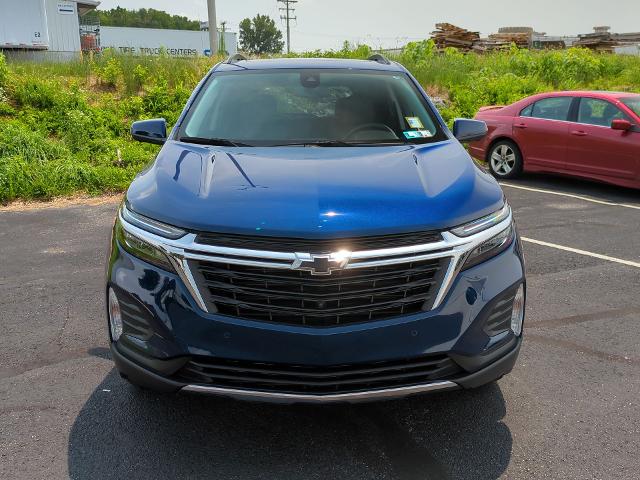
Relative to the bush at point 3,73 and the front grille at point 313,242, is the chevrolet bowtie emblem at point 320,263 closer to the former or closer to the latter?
the front grille at point 313,242

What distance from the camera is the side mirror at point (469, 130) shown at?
447cm

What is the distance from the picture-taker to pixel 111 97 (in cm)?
1337

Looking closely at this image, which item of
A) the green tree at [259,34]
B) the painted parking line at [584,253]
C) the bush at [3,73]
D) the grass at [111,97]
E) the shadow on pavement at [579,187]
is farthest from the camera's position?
the green tree at [259,34]

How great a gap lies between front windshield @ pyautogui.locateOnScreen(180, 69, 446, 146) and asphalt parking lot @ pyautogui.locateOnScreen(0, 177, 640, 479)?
1.51m

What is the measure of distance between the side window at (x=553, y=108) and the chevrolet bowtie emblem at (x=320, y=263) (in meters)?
8.64

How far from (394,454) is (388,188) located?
1196 mm

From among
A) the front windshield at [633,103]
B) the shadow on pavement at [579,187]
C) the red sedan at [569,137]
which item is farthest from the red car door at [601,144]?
the shadow on pavement at [579,187]

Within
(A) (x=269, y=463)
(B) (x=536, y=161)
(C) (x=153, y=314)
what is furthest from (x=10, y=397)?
(B) (x=536, y=161)

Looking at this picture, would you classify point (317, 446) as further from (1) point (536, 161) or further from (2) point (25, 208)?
(1) point (536, 161)

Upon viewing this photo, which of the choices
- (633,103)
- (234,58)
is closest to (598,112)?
(633,103)

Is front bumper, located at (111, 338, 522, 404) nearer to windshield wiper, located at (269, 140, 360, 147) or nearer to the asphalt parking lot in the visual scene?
the asphalt parking lot

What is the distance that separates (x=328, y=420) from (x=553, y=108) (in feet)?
28.2

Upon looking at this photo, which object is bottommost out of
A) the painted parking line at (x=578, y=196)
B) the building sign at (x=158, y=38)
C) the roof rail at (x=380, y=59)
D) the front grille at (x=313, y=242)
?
the painted parking line at (x=578, y=196)

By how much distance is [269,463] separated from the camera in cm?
282
